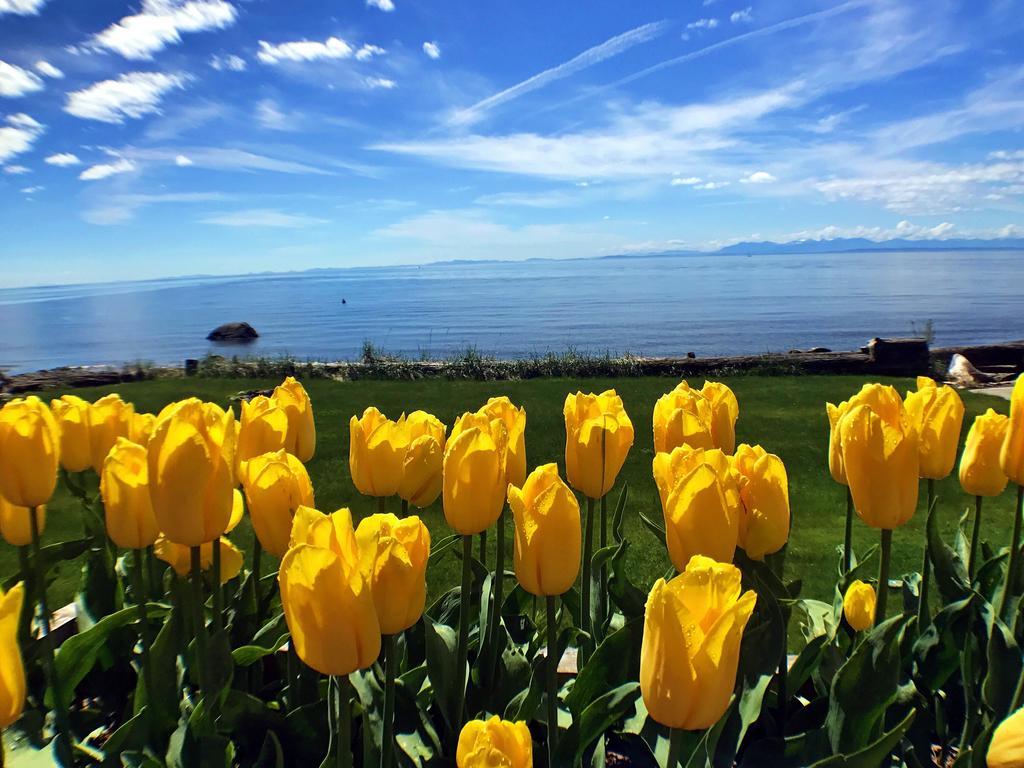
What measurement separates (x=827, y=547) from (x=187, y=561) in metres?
4.29

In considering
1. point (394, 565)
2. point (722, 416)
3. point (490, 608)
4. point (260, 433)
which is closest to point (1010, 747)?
point (394, 565)

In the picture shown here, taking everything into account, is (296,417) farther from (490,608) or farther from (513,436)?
(490,608)

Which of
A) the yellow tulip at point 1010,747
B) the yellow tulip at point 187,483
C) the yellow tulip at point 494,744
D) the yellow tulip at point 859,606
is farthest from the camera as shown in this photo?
the yellow tulip at point 859,606

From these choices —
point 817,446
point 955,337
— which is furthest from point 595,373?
point 955,337

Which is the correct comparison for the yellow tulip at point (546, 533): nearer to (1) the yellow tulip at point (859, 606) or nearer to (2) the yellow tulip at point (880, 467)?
(2) the yellow tulip at point (880, 467)

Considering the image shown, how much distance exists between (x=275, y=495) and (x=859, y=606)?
1596 mm

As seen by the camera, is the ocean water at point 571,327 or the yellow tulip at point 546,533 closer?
the yellow tulip at point 546,533

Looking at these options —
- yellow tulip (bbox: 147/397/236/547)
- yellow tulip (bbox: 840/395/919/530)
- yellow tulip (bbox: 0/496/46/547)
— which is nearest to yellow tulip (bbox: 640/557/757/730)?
yellow tulip (bbox: 840/395/919/530)

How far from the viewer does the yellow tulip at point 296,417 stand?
198 cm

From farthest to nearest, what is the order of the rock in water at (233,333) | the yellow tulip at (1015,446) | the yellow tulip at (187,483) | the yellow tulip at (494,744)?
the rock in water at (233,333) → the yellow tulip at (1015,446) → the yellow tulip at (187,483) → the yellow tulip at (494,744)

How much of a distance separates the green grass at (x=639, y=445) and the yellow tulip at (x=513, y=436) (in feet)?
4.88

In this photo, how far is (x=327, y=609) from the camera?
1.04m

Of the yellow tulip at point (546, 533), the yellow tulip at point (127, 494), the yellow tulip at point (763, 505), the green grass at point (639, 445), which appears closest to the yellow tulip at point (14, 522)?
the yellow tulip at point (127, 494)

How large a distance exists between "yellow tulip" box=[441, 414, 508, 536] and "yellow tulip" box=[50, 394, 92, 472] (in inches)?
48.9
